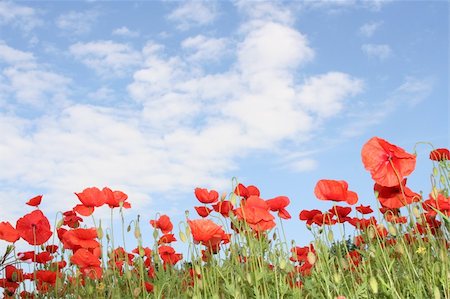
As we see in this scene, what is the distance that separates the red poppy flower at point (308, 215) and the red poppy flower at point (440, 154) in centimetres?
88

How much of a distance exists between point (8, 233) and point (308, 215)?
244cm

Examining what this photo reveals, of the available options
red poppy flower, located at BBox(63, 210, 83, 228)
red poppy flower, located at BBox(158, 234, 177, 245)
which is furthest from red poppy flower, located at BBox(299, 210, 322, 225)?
red poppy flower, located at BBox(63, 210, 83, 228)

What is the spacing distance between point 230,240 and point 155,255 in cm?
96

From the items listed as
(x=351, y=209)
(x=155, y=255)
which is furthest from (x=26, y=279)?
(x=351, y=209)

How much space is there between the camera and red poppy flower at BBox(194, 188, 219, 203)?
4.37 m

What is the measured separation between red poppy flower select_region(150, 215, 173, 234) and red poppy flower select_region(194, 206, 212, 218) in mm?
666

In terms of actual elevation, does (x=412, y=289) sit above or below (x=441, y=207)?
below

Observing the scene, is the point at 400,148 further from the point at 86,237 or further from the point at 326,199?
the point at 86,237

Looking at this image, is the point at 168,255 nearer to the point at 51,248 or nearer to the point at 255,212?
the point at 51,248

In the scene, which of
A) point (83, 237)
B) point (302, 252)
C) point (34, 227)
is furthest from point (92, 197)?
point (302, 252)

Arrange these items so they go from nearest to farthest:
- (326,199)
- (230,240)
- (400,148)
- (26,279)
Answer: (400,148), (326,199), (230,240), (26,279)

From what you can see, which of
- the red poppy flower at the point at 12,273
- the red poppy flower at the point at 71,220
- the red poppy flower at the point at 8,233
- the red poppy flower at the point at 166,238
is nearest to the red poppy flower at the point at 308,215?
the red poppy flower at the point at 166,238

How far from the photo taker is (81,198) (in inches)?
172

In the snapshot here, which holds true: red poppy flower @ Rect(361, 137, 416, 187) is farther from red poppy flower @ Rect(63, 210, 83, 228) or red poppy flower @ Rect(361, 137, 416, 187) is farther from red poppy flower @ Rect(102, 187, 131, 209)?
red poppy flower @ Rect(63, 210, 83, 228)
